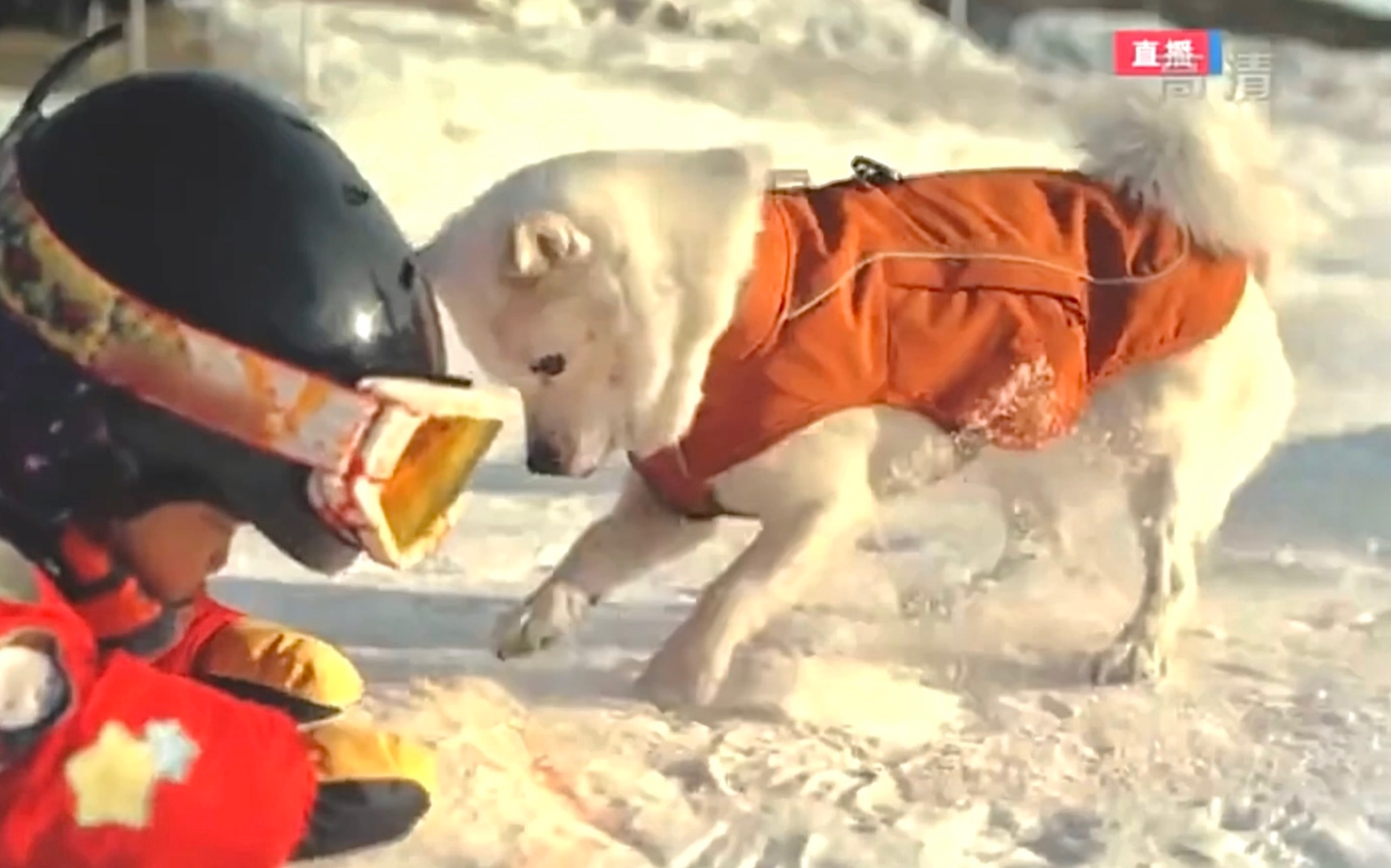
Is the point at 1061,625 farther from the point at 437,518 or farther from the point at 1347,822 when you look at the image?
the point at 437,518

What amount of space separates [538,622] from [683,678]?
8 centimetres

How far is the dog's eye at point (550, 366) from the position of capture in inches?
35.3

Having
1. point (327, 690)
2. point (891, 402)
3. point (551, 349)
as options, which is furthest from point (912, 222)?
point (327, 690)

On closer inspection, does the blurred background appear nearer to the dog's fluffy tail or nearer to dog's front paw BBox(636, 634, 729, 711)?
the dog's fluffy tail

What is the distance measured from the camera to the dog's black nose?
35.7 inches

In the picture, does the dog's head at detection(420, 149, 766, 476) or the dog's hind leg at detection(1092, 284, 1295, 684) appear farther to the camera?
the dog's hind leg at detection(1092, 284, 1295, 684)

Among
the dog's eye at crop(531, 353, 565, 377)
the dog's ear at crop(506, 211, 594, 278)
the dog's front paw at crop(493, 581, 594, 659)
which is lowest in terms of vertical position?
the dog's front paw at crop(493, 581, 594, 659)

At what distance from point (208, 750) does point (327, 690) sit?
8cm

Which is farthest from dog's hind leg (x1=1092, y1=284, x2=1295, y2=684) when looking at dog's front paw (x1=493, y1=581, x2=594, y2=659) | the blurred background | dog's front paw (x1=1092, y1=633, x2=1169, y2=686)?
dog's front paw (x1=493, y1=581, x2=594, y2=659)

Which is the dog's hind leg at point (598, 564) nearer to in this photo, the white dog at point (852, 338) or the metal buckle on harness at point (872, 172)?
the white dog at point (852, 338)

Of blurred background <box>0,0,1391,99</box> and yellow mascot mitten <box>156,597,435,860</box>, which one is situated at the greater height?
blurred background <box>0,0,1391,99</box>

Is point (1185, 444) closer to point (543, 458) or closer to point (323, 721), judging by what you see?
point (543, 458)

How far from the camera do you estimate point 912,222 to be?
37.5 inches

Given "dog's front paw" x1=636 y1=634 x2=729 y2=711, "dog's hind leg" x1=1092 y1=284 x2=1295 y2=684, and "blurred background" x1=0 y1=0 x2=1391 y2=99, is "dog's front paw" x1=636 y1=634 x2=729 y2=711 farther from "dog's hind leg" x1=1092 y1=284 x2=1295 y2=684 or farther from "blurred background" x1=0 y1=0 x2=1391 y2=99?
"blurred background" x1=0 y1=0 x2=1391 y2=99
